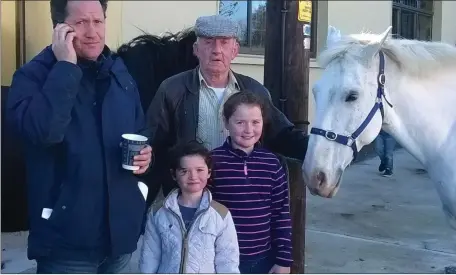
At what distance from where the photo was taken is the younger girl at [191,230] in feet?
7.37

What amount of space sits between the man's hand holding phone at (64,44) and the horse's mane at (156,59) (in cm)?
184

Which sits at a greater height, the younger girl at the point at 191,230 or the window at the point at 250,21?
the window at the point at 250,21

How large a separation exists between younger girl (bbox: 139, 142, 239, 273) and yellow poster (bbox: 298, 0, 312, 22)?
3.78 ft

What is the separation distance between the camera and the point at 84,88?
6.82ft

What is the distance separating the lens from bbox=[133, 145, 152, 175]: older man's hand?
207cm

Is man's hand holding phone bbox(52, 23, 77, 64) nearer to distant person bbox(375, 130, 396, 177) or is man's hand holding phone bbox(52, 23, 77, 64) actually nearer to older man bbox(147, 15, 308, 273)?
older man bbox(147, 15, 308, 273)

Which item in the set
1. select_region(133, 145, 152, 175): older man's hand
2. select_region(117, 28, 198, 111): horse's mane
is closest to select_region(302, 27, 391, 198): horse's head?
select_region(133, 145, 152, 175): older man's hand

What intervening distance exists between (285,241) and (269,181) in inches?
10.4

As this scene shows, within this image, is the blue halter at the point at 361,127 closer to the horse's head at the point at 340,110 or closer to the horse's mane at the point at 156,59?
the horse's head at the point at 340,110

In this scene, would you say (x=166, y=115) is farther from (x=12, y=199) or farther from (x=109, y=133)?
(x=12, y=199)

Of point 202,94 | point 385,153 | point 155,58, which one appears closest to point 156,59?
point 155,58

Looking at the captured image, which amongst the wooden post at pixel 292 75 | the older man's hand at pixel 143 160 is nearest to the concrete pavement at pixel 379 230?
the wooden post at pixel 292 75

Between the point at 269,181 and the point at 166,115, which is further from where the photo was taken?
the point at 166,115

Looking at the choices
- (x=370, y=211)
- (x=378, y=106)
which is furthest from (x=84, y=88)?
(x=370, y=211)
